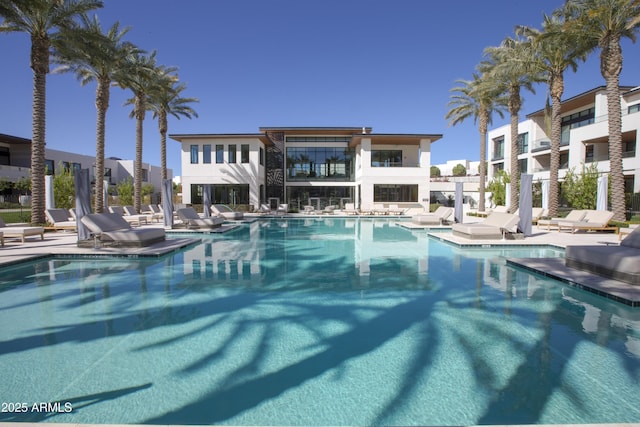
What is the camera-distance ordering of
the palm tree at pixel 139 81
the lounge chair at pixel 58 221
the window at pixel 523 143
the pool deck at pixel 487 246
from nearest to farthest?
the pool deck at pixel 487 246 → the lounge chair at pixel 58 221 → the palm tree at pixel 139 81 → the window at pixel 523 143

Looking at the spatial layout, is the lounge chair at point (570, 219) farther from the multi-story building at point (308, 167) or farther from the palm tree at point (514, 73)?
the multi-story building at point (308, 167)

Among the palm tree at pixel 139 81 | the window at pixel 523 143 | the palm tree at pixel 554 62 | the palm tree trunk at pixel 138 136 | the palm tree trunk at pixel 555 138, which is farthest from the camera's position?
the window at pixel 523 143

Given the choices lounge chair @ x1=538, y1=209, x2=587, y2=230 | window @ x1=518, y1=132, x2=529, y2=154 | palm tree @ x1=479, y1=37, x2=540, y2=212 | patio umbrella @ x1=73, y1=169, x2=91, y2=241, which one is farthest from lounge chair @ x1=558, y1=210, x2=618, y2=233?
window @ x1=518, y1=132, x2=529, y2=154

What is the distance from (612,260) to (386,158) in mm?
28585

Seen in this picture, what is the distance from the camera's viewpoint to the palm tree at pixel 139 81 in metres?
21.7

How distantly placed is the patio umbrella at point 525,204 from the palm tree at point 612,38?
766cm

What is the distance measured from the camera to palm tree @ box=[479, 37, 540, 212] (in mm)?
21141

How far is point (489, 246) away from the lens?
39.8 ft

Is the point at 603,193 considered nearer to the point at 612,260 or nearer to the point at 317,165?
the point at 612,260

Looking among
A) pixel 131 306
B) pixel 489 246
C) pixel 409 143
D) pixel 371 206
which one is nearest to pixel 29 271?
pixel 131 306

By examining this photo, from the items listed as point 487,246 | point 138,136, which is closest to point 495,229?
point 487,246

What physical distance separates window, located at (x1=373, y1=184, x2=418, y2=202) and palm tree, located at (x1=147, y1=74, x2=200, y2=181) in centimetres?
1832

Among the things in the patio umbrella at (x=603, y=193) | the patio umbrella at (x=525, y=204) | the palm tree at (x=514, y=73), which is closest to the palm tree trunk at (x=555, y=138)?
the palm tree at (x=514, y=73)

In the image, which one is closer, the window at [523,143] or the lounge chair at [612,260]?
the lounge chair at [612,260]
